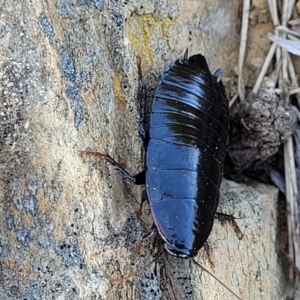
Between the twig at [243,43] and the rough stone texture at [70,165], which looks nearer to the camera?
the rough stone texture at [70,165]

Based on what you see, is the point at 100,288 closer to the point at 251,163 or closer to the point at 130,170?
the point at 130,170

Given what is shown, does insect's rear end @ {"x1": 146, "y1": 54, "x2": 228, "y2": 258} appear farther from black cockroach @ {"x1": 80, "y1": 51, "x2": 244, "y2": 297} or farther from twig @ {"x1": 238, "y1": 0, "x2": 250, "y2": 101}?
twig @ {"x1": 238, "y1": 0, "x2": 250, "y2": 101}

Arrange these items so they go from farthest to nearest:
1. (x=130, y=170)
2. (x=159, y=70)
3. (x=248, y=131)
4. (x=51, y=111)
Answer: (x=248, y=131)
(x=159, y=70)
(x=130, y=170)
(x=51, y=111)

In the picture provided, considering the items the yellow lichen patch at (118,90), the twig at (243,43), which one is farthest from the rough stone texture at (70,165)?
the twig at (243,43)

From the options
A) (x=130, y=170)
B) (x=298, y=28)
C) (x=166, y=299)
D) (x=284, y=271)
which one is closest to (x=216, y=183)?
(x=130, y=170)

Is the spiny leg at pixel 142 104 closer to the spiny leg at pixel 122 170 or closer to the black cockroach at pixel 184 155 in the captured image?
the black cockroach at pixel 184 155

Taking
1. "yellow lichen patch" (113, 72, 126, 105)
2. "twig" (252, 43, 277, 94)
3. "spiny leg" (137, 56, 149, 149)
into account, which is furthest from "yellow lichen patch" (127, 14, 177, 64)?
"twig" (252, 43, 277, 94)
